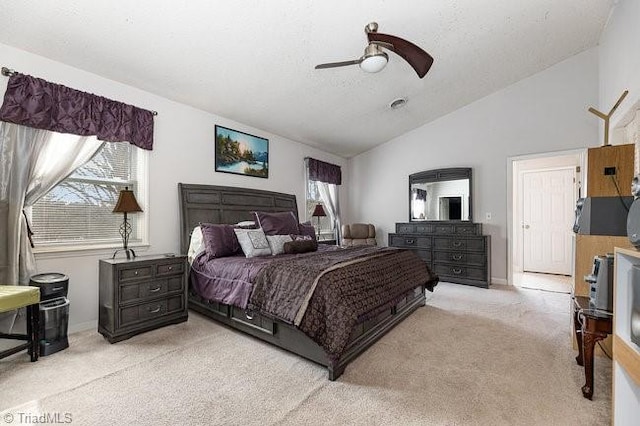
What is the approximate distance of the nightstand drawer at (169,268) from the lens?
2.94 m

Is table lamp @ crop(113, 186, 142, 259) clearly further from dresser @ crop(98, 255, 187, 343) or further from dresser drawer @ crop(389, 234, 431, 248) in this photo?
dresser drawer @ crop(389, 234, 431, 248)

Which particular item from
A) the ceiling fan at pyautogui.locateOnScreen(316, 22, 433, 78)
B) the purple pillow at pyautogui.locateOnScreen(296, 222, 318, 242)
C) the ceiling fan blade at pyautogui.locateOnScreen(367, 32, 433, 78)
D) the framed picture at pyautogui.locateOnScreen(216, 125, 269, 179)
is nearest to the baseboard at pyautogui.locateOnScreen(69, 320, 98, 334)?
the framed picture at pyautogui.locateOnScreen(216, 125, 269, 179)

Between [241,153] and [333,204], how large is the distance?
2524mm

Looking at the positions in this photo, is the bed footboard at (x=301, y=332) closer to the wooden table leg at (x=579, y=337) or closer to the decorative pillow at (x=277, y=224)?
the decorative pillow at (x=277, y=224)

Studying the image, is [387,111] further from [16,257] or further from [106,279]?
[16,257]

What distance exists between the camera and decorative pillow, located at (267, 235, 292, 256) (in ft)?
11.4

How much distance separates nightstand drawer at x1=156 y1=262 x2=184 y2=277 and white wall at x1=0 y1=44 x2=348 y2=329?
65cm

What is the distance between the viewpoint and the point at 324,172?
6.02 metres

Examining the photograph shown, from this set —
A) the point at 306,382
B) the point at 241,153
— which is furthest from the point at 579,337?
the point at 241,153

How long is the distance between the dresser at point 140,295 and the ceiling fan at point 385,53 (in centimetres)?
266

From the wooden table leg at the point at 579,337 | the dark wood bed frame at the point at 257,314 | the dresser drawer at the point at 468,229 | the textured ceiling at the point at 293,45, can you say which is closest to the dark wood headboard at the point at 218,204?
the dark wood bed frame at the point at 257,314

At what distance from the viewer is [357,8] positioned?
8.54ft

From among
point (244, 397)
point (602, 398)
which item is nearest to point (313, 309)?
point (244, 397)

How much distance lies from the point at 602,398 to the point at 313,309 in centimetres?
189
